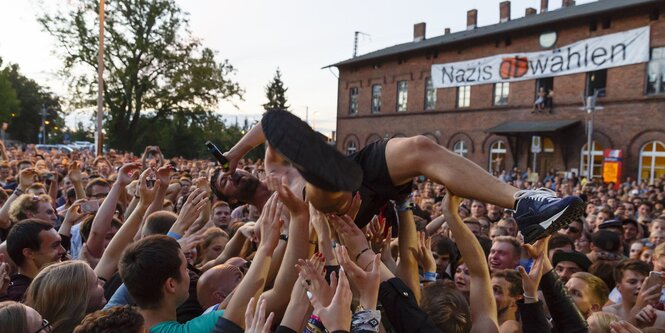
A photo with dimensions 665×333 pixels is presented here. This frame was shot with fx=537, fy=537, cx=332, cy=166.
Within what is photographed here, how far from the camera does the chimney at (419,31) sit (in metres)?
38.3

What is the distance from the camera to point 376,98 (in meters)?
36.6

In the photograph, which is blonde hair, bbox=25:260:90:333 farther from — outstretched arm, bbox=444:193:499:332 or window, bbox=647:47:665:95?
window, bbox=647:47:665:95

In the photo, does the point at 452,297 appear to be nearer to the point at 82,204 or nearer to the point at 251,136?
the point at 251,136

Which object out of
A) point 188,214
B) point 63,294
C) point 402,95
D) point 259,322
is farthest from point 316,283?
point 402,95

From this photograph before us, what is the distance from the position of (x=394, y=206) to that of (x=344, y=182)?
1.27 meters

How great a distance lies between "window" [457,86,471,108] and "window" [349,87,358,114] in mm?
9470

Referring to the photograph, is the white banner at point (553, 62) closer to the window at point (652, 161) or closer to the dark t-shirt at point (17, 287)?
the window at point (652, 161)

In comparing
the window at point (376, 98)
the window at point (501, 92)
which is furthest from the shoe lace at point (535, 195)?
the window at point (376, 98)

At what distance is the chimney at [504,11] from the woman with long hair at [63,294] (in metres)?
33.8

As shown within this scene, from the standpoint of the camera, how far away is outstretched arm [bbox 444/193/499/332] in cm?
295

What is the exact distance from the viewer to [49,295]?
9.36ft

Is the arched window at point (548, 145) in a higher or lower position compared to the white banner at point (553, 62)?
lower

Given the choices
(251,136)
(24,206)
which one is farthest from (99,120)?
(251,136)

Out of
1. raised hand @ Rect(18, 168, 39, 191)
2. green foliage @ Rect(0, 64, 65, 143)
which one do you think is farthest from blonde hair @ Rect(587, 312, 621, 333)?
green foliage @ Rect(0, 64, 65, 143)
